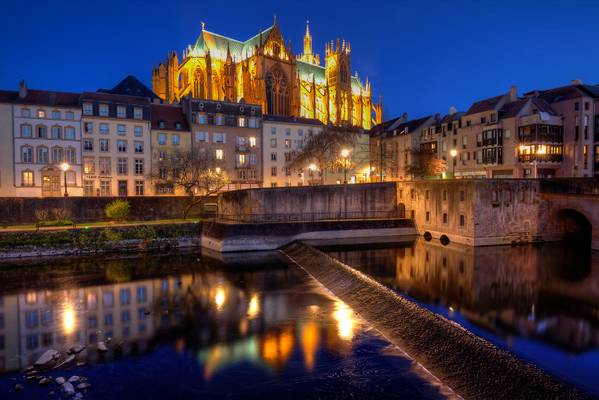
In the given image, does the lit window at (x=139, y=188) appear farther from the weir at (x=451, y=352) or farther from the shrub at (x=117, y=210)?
the weir at (x=451, y=352)

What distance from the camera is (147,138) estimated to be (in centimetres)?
6181

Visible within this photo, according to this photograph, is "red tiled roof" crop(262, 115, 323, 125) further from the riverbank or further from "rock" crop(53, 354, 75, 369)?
"rock" crop(53, 354, 75, 369)

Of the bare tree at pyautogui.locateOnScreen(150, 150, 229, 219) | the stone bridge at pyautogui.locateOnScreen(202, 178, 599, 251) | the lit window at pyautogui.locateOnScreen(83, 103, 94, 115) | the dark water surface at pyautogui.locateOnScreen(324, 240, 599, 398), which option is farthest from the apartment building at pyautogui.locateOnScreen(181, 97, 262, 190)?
the dark water surface at pyautogui.locateOnScreen(324, 240, 599, 398)

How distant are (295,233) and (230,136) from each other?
30.6m

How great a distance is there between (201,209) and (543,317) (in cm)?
4348

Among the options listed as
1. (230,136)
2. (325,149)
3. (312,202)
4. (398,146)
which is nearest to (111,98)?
(230,136)

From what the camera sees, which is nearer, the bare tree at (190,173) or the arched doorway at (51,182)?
the bare tree at (190,173)

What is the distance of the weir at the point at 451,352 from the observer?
1237 centimetres

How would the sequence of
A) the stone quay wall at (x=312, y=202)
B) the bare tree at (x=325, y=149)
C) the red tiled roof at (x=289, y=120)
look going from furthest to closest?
the red tiled roof at (x=289, y=120)
the bare tree at (x=325, y=149)
the stone quay wall at (x=312, y=202)

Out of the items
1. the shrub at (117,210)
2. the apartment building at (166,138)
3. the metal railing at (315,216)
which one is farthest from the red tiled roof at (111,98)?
the metal railing at (315,216)

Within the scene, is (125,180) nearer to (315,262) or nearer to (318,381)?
(315,262)

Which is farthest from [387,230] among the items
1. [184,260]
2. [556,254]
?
[184,260]

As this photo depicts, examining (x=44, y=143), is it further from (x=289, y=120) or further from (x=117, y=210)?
(x=289, y=120)

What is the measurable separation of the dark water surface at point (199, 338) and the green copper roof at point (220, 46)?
7017 centimetres
